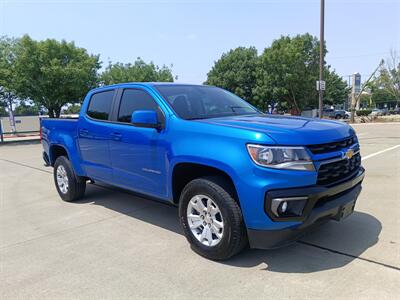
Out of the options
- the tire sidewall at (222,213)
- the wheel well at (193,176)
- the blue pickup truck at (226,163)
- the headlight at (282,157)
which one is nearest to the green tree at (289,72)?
the blue pickup truck at (226,163)

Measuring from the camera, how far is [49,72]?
71.3 ft

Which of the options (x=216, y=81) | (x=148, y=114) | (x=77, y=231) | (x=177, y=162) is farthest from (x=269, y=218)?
(x=216, y=81)

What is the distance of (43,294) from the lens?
324cm

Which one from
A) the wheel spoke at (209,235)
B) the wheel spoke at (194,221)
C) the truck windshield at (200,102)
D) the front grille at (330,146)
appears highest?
the truck windshield at (200,102)

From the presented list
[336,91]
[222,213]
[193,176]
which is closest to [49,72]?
[193,176]

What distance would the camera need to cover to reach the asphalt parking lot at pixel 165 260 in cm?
321

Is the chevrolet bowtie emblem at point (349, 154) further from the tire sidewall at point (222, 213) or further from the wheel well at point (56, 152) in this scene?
the wheel well at point (56, 152)

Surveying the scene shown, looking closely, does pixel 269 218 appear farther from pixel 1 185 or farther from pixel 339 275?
pixel 1 185

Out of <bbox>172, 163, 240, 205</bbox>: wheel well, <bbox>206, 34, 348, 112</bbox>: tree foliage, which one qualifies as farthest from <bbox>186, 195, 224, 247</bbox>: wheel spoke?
<bbox>206, 34, 348, 112</bbox>: tree foliage

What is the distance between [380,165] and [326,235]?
18.2 ft

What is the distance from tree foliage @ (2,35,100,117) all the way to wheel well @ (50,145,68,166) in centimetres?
1674

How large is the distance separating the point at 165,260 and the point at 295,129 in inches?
74.2

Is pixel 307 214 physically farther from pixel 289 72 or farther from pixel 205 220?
pixel 289 72

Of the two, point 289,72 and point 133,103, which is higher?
point 289,72
